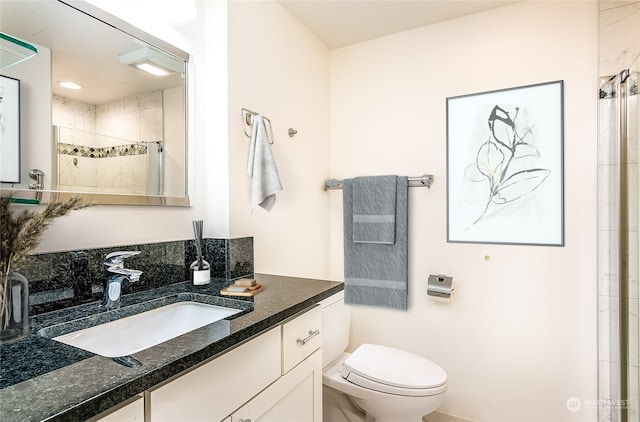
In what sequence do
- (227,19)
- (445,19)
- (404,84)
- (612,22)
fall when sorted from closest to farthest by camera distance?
(227,19)
(612,22)
(445,19)
(404,84)

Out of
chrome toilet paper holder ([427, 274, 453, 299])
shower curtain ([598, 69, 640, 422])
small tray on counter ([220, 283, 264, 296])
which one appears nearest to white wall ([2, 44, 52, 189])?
small tray on counter ([220, 283, 264, 296])

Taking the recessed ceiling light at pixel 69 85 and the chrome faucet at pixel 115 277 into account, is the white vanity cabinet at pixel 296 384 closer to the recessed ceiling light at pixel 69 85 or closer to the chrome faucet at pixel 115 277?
the chrome faucet at pixel 115 277

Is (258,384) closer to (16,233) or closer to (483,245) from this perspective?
(16,233)

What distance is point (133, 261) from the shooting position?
3.87 ft

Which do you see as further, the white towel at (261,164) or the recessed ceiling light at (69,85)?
the white towel at (261,164)

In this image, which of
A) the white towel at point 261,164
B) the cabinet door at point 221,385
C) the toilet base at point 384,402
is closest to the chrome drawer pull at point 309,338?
the cabinet door at point 221,385

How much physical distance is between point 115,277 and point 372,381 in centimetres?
113

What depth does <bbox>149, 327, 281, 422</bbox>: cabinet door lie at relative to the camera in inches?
26.1

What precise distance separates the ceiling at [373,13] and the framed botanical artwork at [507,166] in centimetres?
48

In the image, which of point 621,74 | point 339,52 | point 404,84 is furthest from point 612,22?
point 339,52

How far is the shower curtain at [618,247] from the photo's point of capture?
1426 millimetres

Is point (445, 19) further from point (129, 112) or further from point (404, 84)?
point (129, 112)

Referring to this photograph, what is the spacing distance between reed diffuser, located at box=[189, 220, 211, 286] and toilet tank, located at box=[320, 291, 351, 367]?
568 millimetres

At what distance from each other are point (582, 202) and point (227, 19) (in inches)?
75.1
